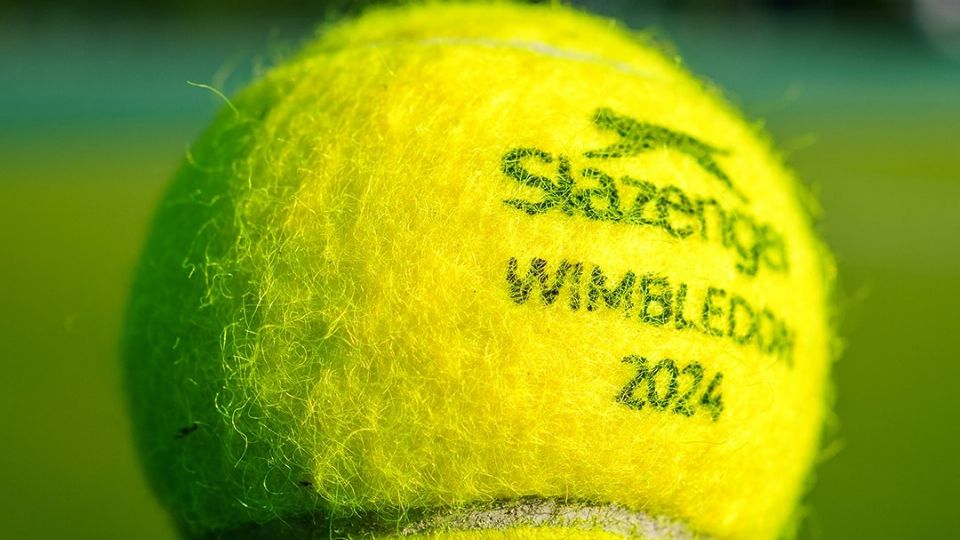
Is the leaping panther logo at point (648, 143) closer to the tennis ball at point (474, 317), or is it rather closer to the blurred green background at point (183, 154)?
the tennis ball at point (474, 317)

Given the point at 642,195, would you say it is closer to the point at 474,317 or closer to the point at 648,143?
the point at 648,143

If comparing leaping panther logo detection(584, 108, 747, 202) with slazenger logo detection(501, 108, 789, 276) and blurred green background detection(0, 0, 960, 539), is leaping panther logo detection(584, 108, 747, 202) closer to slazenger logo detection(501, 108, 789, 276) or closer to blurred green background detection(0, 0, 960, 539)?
slazenger logo detection(501, 108, 789, 276)

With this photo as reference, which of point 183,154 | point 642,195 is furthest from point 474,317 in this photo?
point 183,154

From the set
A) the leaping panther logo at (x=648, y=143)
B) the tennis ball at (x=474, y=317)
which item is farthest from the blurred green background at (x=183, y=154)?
the leaping panther logo at (x=648, y=143)

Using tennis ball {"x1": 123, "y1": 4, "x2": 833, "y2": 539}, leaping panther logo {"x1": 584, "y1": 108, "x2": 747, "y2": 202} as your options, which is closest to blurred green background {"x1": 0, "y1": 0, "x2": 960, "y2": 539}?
tennis ball {"x1": 123, "y1": 4, "x2": 833, "y2": 539}

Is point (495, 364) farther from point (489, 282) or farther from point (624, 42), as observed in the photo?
point (624, 42)

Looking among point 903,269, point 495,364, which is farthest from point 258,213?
point 903,269
